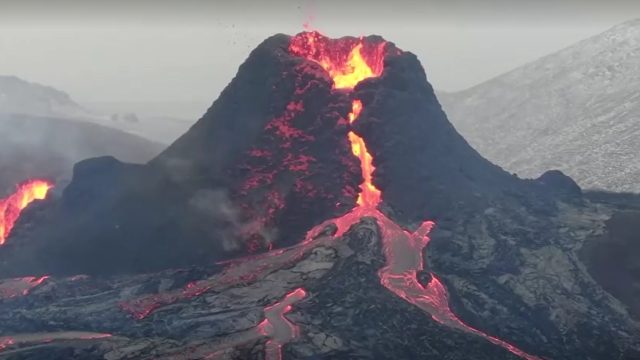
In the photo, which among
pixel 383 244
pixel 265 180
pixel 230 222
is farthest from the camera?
pixel 265 180

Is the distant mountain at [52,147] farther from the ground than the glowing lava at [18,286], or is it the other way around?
the distant mountain at [52,147]

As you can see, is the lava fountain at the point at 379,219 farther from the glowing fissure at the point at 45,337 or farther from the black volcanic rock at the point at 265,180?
the glowing fissure at the point at 45,337

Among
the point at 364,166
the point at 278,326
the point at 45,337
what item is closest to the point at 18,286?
the point at 45,337

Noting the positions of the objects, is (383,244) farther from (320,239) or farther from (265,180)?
Answer: (265,180)

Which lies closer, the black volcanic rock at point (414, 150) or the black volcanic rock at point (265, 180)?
the black volcanic rock at point (265, 180)

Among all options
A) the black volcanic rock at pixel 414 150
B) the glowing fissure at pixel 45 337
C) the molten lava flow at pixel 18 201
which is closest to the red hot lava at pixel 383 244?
the black volcanic rock at pixel 414 150

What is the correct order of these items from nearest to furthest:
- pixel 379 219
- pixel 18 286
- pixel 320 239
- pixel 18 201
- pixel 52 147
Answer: pixel 320 239 → pixel 18 286 → pixel 379 219 → pixel 18 201 → pixel 52 147
